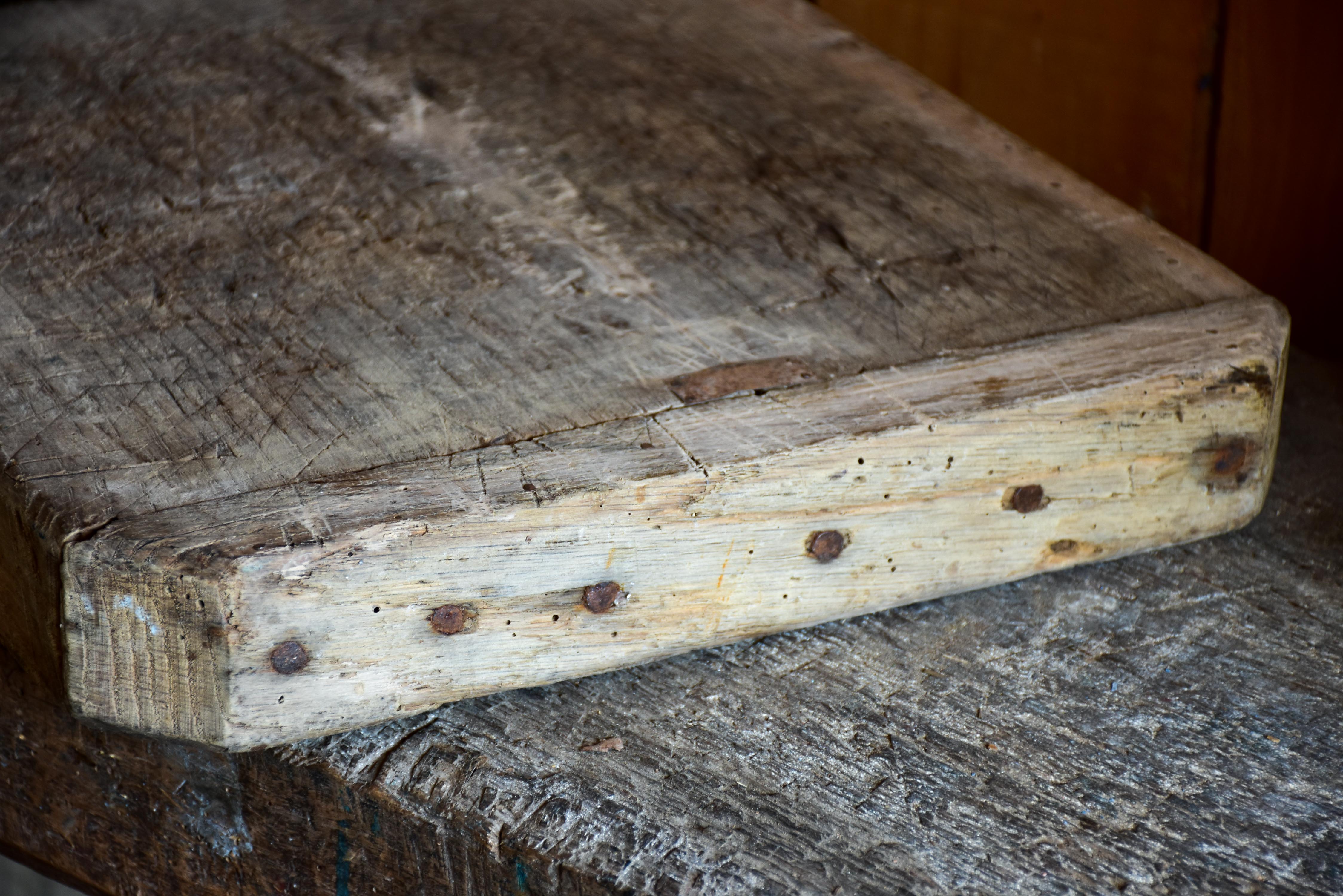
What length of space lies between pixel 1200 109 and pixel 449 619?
1.16 meters

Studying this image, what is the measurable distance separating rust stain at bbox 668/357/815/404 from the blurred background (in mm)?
809

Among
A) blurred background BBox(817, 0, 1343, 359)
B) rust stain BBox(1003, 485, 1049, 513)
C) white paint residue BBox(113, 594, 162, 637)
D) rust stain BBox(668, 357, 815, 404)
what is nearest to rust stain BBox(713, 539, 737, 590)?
rust stain BBox(668, 357, 815, 404)

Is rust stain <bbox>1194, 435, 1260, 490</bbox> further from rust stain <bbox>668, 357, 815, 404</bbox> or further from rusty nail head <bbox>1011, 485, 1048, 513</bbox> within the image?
rust stain <bbox>668, 357, 815, 404</bbox>

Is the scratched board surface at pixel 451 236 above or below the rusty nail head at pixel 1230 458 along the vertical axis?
above

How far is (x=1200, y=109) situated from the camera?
1525 millimetres

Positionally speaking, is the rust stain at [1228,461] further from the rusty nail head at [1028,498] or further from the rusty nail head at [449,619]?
the rusty nail head at [449,619]

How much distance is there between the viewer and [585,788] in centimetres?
81

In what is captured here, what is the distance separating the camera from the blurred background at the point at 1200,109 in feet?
4.64

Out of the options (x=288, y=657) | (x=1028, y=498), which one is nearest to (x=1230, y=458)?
(x=1028, y=498)

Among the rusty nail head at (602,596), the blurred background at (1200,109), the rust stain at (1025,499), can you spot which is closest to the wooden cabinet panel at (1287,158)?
the blurred background at (1200,109)

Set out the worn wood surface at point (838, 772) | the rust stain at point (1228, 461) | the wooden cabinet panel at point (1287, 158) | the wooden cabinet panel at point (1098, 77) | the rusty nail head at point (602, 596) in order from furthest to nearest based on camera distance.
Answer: the wooden cabinet panel at point (1098, 77) < the wooden cabinet panel at point (1287, 158) < the rust stain at point (1228, 461) < the rusty nail head at point (602, 596) < the worn wood surface at point (838, 772)

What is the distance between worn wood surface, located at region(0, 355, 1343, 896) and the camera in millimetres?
760

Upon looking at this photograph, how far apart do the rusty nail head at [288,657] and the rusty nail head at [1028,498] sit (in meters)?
0.52

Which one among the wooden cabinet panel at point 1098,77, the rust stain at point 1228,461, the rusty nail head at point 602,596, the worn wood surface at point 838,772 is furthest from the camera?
the wooden cabinet panel at point 1098,77
